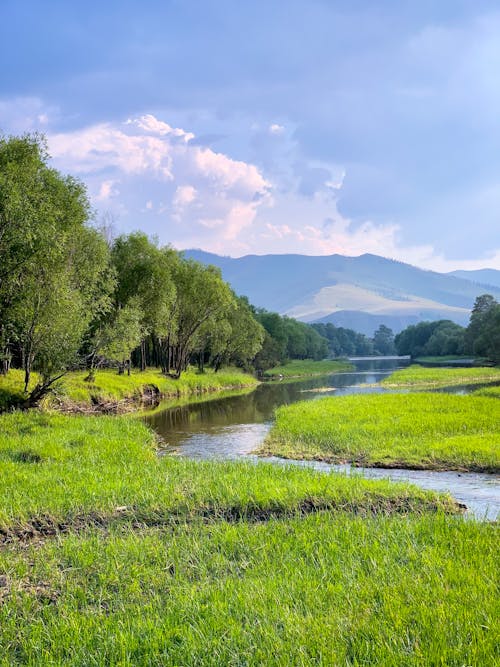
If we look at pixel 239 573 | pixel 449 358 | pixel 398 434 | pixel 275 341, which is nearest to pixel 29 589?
pixel 239 573

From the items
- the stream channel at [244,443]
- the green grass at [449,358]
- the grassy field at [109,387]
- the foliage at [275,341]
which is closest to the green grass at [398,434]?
the stream channel at [244,443]

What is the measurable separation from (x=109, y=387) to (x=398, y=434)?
2969cm

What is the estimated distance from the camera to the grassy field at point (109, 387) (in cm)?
3375

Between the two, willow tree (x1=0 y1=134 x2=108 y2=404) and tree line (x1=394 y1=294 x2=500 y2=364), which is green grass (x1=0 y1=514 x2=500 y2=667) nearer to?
willow tree (x1=0 y1=134 x2=108 y2=404)

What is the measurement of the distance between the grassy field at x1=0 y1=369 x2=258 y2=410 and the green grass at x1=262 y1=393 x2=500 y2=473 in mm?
15365

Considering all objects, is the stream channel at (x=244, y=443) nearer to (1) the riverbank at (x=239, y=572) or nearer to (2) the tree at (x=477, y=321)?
(1) the riverbank at (x=239, y=572)

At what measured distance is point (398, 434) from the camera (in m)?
24.8

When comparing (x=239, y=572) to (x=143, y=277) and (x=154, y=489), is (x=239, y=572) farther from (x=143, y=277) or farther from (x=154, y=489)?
(x=143, y=277)

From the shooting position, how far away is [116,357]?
4488 cm

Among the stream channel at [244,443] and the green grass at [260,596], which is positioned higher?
the green grass at [260,596]

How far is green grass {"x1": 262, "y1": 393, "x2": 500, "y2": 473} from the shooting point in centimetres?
2006

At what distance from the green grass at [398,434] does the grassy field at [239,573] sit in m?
6.00

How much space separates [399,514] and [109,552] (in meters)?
6.60

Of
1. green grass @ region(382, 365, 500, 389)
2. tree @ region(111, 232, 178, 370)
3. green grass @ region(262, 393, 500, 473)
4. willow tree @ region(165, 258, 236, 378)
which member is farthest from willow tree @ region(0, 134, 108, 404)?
green grass @ region(382, 365, 500, 389)
